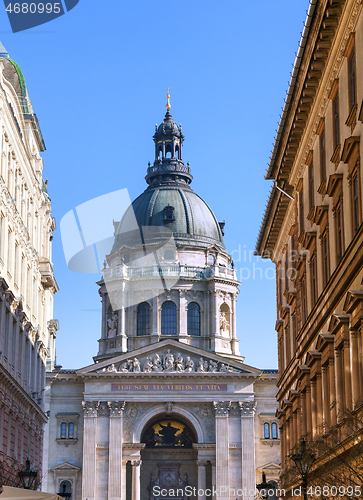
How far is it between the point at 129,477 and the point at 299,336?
5143 centimetres

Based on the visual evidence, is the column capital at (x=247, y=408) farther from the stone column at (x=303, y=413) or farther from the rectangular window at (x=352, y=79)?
the rectangular window at (x=352, y=79)

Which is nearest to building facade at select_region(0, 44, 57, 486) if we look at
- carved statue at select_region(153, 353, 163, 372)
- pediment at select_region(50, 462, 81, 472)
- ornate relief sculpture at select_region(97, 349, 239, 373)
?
ornate relief sculpture at select_region(97, 349, 239, 373)

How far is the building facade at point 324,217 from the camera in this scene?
2145 centimetres

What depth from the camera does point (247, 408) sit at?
8006 cm

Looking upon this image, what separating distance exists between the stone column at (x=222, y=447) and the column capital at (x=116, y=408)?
28.9 feet

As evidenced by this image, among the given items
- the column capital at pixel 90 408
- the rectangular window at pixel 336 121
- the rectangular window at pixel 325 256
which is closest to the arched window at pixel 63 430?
the column capital at pixel 90 408

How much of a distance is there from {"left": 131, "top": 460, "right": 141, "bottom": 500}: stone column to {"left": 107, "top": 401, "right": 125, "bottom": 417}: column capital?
4.63 meters

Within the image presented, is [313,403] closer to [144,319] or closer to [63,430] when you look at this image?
[63,430]

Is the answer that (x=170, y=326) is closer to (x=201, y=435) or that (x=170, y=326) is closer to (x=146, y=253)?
(x=146, y=253)

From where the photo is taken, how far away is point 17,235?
41.3 metres

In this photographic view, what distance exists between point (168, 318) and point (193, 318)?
292 cm

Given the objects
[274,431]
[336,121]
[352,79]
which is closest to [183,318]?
[274,431]

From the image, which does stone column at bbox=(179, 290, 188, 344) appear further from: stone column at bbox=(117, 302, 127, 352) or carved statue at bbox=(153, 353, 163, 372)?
carved statue at bbox=(153, 353, 163, 372)

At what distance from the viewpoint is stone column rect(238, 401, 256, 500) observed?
253ft
